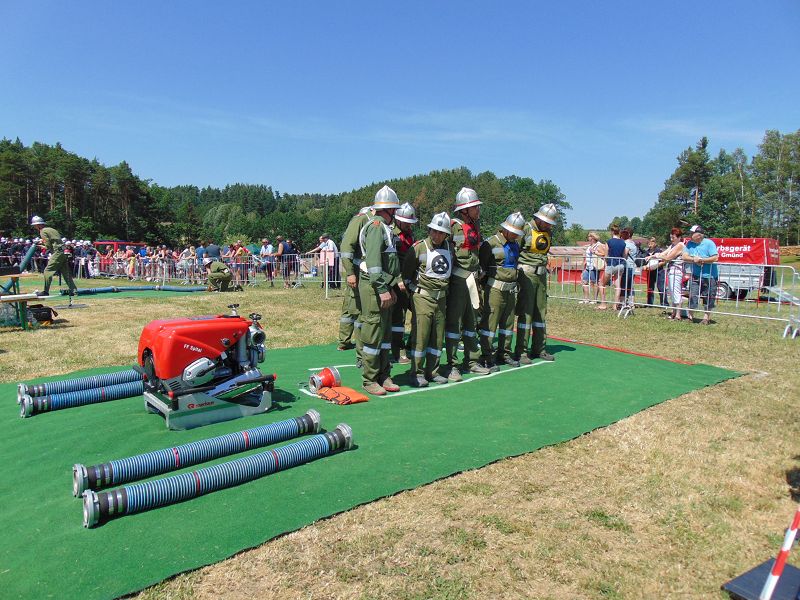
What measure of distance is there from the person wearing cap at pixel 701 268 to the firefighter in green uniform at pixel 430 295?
28.7ft

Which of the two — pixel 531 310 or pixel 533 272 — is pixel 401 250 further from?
pixel 531 310

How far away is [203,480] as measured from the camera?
13.1 ft

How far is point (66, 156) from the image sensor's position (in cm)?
6962

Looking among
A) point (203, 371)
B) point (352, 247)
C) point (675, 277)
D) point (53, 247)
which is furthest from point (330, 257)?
point (203, 371)

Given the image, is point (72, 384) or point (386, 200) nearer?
point (72, 384)

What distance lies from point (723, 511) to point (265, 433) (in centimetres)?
374

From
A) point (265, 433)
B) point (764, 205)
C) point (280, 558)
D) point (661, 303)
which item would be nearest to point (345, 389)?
point (265, 433)

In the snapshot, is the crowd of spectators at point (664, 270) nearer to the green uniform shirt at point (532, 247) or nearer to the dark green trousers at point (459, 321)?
the green uniform shirt at point (532, 247)

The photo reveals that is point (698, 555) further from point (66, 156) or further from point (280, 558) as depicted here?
point (66, 156)

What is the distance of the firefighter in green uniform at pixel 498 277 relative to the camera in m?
7.82

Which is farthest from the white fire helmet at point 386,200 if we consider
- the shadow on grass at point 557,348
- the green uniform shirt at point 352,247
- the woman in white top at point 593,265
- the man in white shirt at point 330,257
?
the man in white shirt at point 330,257

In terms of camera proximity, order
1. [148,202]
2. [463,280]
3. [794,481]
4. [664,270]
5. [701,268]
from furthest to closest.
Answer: [148,202], [664,270], [701,268], [463,280], [794,481]

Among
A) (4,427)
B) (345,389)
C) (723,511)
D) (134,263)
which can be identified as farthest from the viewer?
(134,263)

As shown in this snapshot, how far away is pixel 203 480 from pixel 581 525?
275cm
